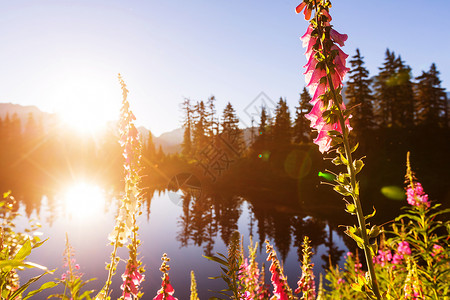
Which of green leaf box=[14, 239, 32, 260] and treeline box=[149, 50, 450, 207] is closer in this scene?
green leaf box=[14, 239, 32, 260]

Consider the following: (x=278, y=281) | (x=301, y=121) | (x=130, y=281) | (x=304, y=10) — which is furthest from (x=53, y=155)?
(x=304, y=10)

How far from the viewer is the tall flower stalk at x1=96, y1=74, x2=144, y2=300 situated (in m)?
2.06

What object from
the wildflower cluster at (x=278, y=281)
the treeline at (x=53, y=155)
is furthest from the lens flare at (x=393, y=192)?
the treeline at (x=53, y=155)

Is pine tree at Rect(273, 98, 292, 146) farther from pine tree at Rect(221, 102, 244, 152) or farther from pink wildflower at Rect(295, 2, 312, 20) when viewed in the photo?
pink wildflower at Rect(295, 2, 312, 20)

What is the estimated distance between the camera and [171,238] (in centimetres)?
2202

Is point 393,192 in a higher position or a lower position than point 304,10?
lower

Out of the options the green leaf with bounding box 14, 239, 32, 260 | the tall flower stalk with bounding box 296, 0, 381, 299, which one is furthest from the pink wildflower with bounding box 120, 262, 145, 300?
the tall flower stalk with bounding box 296, 0, 381, 299

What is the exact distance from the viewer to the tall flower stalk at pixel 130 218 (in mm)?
2059

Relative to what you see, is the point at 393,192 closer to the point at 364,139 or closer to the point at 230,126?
the point at 364,139

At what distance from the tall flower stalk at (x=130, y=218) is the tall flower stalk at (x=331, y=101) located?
5.32ft

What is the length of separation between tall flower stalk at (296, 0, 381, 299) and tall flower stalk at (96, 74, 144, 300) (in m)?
1.62

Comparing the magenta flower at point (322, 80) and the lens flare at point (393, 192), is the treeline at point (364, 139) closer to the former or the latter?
the lens flare at point (393, 192)

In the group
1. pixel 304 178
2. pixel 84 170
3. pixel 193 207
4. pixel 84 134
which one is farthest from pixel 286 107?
pixel 84 134

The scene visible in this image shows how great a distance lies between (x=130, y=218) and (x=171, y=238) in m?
21.7
